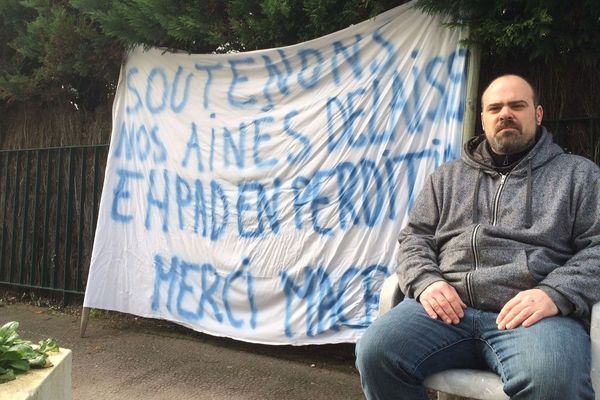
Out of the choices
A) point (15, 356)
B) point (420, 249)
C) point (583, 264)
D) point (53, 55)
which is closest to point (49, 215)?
point (53, 55)

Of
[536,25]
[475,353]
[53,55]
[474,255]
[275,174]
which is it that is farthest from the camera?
[53,55]

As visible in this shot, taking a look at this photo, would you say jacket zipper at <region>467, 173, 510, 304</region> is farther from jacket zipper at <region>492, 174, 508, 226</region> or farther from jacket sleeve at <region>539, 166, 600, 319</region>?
jacket sleeve at <region>539, 166, 600, 319</region>

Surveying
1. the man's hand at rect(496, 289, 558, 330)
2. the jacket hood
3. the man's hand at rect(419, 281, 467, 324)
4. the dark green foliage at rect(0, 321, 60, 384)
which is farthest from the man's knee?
the dark green foliage at rect(0, 321, 60, 384)

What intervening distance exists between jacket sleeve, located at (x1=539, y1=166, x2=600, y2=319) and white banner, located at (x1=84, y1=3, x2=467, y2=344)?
855mm

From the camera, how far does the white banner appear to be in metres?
2.95

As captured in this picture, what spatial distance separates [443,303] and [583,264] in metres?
0.50

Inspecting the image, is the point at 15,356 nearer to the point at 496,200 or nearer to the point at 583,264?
the point at 496,200

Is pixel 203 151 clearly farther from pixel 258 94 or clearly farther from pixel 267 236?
pixel 267 236

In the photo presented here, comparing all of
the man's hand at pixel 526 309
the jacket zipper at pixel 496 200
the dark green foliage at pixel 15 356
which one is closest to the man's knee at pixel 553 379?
Answer: the man's hand at pixel 526 309

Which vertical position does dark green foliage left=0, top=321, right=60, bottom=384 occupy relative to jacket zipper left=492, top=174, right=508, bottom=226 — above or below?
below

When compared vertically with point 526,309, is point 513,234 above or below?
above

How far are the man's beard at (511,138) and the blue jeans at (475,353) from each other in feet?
2.27

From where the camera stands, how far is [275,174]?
3328 mm

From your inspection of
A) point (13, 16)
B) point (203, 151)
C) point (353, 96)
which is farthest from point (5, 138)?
point (353, 96)
